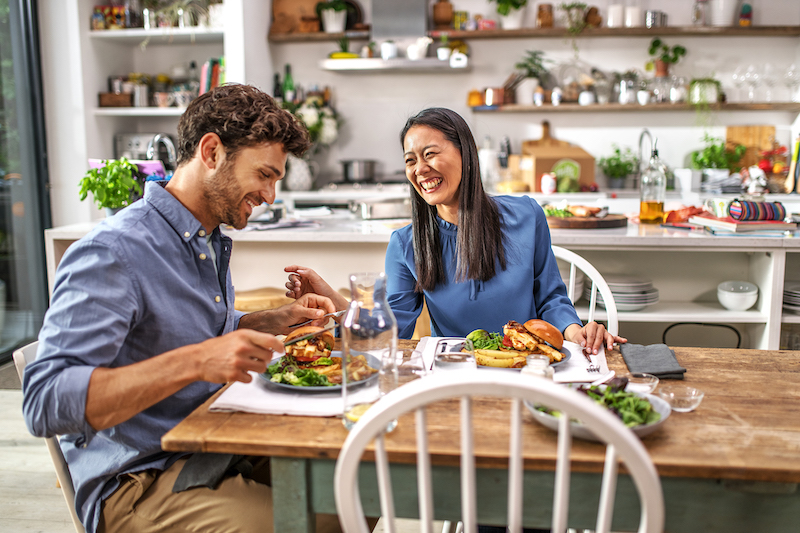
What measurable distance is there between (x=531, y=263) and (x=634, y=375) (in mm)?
625

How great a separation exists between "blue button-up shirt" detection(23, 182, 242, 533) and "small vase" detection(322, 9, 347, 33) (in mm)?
3952

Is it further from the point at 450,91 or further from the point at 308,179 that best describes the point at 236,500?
the point at 450,91

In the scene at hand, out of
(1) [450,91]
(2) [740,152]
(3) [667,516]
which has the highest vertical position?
(1) [450,91]

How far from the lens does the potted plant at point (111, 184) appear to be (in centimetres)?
236

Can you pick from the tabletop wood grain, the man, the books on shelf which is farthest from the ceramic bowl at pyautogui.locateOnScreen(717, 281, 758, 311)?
the man

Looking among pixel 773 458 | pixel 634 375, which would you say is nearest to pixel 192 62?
pixel 634 375

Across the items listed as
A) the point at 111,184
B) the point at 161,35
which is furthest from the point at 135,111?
the point at 111,184

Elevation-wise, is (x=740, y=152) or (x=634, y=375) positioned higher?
(x=740, y=152)

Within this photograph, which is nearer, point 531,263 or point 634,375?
point 634,375

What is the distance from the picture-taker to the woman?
1828 mm

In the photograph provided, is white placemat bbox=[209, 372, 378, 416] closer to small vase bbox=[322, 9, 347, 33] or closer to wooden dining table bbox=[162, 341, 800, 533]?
wooden dining table bbox=[162, 341, 800, 533]

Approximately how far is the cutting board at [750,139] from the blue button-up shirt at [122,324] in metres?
4.67

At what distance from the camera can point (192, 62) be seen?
4930 mm

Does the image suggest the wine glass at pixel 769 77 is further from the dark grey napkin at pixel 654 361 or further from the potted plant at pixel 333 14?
the dark grey napkin at pixel 654 361
